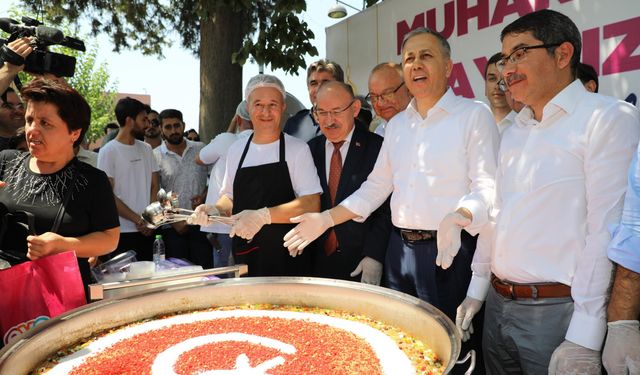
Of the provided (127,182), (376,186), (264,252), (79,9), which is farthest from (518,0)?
(79,9)

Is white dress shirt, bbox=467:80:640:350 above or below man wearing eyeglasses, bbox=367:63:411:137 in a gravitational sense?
below

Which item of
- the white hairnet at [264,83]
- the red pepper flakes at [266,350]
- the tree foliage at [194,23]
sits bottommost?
the red pepper flakes at [266,350]

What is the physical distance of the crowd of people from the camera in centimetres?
142

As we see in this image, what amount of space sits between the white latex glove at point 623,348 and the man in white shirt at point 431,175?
683 millimetres

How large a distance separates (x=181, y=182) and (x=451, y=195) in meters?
3.10

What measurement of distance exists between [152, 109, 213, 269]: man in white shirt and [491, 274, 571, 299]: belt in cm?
305

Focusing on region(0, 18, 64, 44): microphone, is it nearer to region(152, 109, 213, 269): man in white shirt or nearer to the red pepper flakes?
the red pepper flakes

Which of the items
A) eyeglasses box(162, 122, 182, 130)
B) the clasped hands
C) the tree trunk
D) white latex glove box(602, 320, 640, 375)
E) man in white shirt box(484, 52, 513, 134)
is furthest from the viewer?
the tree trunk

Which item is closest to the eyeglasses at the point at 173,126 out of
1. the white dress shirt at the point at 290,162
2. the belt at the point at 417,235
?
the white dress shirt at the point at 290,162

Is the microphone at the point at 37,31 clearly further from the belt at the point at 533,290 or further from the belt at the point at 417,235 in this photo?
the belt at the point at 533,290

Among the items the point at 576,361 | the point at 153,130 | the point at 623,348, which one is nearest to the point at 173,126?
the point at 153,130

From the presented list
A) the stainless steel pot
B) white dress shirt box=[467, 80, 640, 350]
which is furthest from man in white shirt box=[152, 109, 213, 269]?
white dress shirt box=[467, 80, 640, 350]

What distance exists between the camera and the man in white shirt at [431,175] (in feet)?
6.64

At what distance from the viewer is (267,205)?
2516 millimetres
